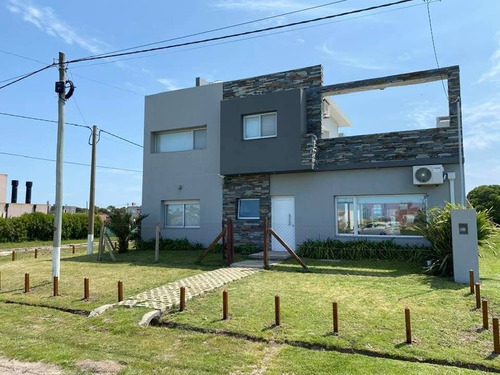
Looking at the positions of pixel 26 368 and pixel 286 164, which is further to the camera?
pixel 286 164

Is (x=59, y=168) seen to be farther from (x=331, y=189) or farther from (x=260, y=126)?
(x=331, y=189)

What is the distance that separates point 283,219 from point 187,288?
7.50 meters

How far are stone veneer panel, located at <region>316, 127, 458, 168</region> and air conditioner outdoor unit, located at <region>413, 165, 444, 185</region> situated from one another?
1.50 ft

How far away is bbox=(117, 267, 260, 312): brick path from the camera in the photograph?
7.72 metres

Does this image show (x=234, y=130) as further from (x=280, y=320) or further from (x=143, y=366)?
(x=143, y=366)

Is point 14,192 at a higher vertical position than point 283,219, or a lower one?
higher

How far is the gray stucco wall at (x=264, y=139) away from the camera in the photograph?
15055 mm

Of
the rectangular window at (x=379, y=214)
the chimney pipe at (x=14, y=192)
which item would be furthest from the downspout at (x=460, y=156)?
the chimney pipe at (x=14, y=192)

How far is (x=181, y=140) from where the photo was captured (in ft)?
61.5

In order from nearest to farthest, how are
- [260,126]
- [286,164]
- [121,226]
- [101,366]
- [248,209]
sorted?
[101,366], [286,164], [260,126], [248,209], [121,226]

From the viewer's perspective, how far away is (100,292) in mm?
9047

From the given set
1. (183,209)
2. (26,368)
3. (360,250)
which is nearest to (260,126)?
(183,209)

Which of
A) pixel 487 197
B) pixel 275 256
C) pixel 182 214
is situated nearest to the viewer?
pixel 275 256

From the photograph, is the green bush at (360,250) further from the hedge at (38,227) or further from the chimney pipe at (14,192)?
the chimney pipe at (14,192)
